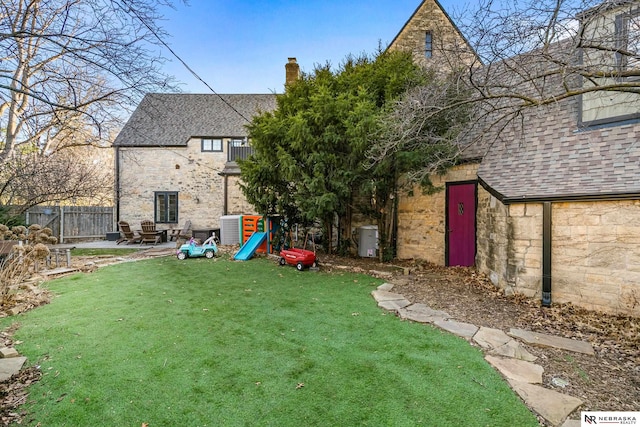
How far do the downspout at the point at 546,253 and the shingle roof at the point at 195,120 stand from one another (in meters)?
14.3

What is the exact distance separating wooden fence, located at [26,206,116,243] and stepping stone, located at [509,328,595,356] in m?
18.7

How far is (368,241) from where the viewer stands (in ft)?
33.9

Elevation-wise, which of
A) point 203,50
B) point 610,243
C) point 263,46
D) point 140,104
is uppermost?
point 263,46

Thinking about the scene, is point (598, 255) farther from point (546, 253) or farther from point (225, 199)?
point (225, 199)

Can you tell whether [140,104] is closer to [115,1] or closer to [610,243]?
[115,1]

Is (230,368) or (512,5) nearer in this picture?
(230,368)

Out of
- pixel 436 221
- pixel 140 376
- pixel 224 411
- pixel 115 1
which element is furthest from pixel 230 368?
pixel 436 221

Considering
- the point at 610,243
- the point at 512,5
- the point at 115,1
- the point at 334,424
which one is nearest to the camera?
the point at 334,424

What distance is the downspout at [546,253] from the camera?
555 centimetres

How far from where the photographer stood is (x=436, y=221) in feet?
29.6

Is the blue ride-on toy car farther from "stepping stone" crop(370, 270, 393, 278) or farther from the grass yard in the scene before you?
"stepping stone" crop(370, 270, 393, 278)

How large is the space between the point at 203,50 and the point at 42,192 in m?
8.46

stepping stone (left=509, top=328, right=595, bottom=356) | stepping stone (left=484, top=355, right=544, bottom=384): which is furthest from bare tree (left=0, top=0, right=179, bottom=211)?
stepping stone (left=509, top=328, right=595, bottom=356)

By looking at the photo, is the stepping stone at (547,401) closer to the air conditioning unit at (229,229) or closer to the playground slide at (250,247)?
Result: the playground slide at (250,247)
